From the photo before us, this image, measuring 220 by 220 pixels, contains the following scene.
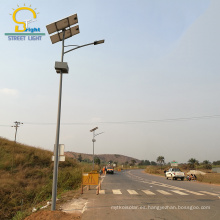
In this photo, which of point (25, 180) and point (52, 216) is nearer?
point (52, 216)

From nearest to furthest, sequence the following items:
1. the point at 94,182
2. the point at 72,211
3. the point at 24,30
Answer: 1. the point at 72,211
2. the point at 94,182
3. the point at 24,30

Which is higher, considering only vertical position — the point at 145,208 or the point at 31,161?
the point at 31,161

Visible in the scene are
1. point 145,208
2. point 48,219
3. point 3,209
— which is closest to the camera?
point 48,219

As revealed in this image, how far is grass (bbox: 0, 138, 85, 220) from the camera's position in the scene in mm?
18906

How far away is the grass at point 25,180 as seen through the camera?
744 inches

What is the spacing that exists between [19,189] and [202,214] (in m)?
20.2

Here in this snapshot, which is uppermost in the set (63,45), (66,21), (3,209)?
(66,21)

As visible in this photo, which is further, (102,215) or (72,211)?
(72,211)

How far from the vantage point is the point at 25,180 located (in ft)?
88.4

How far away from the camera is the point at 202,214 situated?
27.9ft

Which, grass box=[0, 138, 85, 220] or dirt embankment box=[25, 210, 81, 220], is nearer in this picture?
dirt embankment box=[25, 210, 81, 220]

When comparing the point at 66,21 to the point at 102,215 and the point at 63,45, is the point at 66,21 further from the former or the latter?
the point at 102,215

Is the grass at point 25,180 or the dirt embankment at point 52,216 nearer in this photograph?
the dirt embankment at point 52,216

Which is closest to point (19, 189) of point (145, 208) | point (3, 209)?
point (3, 209)
